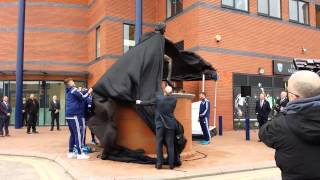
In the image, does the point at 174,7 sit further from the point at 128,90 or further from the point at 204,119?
the point at 128,90

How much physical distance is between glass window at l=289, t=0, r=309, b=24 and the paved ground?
12.0 metres

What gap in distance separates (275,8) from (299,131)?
20822mm

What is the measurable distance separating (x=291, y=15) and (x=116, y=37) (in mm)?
9933

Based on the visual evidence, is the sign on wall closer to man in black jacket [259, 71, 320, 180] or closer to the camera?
the camera

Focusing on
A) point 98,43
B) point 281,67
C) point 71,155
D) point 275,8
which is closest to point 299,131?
point 71,155

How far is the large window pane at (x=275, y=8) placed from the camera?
2209 cm

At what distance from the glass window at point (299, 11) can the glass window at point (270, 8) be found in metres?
1.04

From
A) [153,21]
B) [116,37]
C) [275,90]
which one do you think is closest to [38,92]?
[116,37]

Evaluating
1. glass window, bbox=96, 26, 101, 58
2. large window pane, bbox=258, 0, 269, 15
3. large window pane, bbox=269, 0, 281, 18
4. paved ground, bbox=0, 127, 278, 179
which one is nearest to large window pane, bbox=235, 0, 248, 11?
large window pane, bbox=258, 0, 269, 15

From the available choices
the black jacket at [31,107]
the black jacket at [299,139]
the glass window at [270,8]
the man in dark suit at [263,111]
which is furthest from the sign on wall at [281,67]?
the black jacket at [299,139]

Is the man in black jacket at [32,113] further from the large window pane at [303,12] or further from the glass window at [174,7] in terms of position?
the large window pane at [303,12]

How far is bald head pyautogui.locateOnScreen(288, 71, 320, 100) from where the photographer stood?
285 cm

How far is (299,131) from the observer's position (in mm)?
2725

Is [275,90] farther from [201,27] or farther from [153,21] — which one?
[153,21]
